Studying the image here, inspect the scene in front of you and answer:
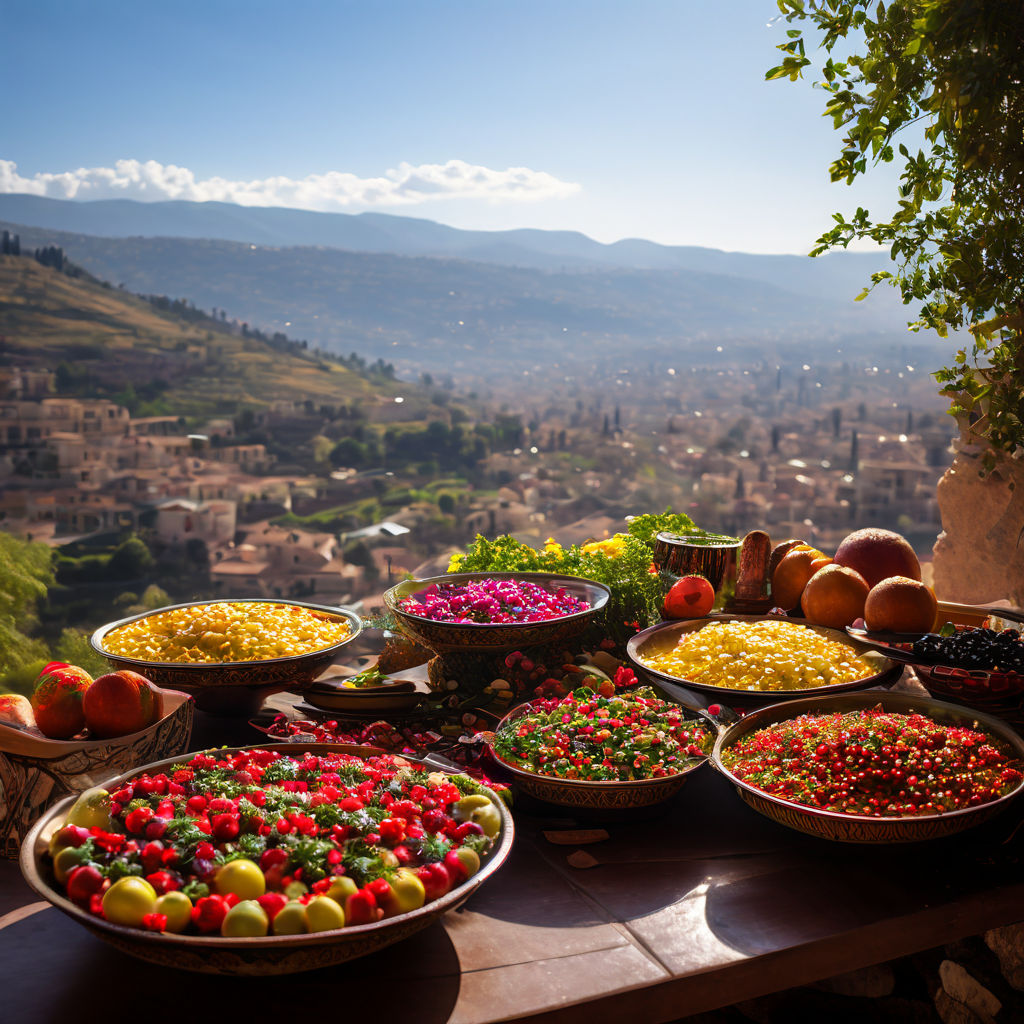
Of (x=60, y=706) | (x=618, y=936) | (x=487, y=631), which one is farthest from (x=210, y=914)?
(x=487, y=631)

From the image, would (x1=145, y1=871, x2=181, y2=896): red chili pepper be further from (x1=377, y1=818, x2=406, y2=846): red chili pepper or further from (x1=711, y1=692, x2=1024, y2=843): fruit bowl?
(x1=711, y1=692, x2=1024, y2=843): fruit bowl

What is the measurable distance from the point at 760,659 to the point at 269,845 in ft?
5.48

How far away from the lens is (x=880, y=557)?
11.0 ft

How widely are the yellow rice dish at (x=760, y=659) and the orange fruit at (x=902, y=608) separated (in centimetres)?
17

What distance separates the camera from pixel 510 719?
8.01 feet

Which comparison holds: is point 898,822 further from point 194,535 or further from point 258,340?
point 258,340

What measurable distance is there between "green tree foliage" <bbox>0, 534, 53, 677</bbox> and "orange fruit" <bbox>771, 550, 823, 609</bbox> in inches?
1007

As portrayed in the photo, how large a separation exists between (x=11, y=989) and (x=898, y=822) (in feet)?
5.90

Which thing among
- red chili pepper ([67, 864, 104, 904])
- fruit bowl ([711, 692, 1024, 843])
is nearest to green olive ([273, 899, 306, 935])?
red chili pepper ([67, 864, 104, 904])

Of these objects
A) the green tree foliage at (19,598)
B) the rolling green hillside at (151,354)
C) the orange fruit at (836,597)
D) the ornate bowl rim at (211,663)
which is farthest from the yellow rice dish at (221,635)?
the rolling green hillside at (151,354)

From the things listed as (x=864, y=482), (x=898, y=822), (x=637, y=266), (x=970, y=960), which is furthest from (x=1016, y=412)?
(x=637, y=266)

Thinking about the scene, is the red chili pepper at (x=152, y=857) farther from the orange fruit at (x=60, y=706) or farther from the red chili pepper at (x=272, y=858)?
the orange fruit at (x=60, y=706)

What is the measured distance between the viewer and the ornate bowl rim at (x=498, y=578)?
9.17ft

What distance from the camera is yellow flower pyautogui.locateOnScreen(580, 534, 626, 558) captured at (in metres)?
3.92
